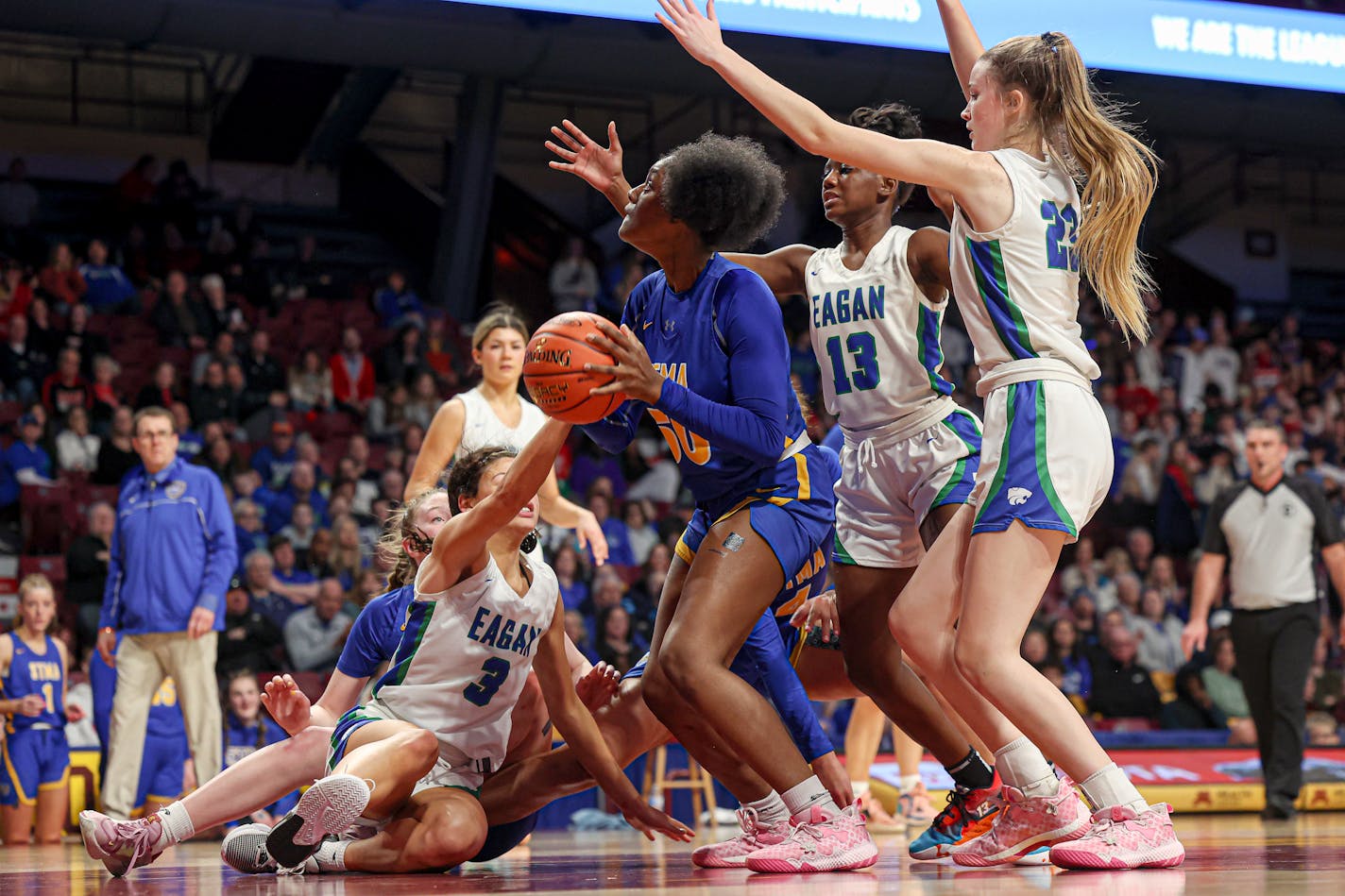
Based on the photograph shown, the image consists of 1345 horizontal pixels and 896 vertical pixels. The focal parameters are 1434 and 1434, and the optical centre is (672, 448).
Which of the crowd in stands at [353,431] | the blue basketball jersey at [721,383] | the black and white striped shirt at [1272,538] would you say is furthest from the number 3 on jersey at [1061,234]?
the crowd in stands at [353,431]

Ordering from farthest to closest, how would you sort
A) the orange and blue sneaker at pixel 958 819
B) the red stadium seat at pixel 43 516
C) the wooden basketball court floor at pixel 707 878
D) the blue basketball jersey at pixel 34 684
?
the red stadium seat at pixel 43 516 → the blue basketball jersey at pixel 34 684 → the orange and blue sneaker at pixel 958 819 → the wooden basketball court floor at pixel 707 878

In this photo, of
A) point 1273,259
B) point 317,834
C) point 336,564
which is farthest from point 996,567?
point 1273,259

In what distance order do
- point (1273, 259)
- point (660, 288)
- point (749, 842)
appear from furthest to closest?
point (1273, 259) → point (660, 288) → point (749, 842)

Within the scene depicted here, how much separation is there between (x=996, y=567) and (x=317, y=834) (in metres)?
1.82

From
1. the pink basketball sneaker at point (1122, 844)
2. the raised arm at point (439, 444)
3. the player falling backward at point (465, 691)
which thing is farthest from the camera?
the raised arm at point (439, 444)

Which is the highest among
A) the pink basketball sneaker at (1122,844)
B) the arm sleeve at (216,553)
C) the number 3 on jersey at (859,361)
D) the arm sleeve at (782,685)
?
the number 3 on jersey at (859,361)

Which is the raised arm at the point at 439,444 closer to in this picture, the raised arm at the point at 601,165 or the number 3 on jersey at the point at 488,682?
the raised arm at the point at 601,165

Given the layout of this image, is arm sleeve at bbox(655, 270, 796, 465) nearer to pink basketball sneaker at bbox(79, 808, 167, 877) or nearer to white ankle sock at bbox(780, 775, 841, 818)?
white ankle sock at bbox(780, 775, 841, 818)

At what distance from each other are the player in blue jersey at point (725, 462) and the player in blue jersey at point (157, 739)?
193 inches

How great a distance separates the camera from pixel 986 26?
1069 centimetres

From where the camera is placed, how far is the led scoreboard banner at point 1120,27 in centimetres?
1033

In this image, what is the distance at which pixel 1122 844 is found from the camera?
3.42 meters

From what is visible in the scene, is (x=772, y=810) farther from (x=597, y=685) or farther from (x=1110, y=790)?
(x=1110, y=790)

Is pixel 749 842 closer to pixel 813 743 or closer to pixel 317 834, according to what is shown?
pixel 813 743
